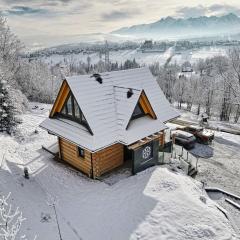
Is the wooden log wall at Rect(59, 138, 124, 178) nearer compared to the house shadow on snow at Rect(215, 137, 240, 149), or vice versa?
the wooden log wall at Rect(59, 138, 124, 178)

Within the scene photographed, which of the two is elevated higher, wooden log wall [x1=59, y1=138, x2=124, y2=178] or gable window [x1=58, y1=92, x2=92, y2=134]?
gable window [x1=58, y1=92, x2=92, y2=134]

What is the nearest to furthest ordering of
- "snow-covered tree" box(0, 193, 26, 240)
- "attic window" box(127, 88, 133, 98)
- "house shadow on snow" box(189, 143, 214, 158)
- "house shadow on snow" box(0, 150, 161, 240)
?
"snow-covered tree" box(0, 193, 26, 240) < "house shadow on snow" box(0, 150, 161, 240) < "attic window" box(127, 88, 133, 98) < "house shadow on snow" box(189, 143, 214, 158)

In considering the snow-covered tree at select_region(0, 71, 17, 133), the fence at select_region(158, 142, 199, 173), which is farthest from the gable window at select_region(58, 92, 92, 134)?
the snow-covered tree at select_region(0, 71, 17, 133)

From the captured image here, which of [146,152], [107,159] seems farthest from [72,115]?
[146,152]

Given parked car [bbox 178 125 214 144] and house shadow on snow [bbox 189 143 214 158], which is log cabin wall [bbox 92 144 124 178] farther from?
parked car [bbox 178 125 214 144]

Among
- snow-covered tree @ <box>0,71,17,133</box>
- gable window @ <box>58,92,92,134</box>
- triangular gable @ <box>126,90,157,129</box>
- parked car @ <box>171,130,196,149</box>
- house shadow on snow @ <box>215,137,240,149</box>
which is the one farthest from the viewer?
house shadow on snow @ <box>215,137,240,149</box>

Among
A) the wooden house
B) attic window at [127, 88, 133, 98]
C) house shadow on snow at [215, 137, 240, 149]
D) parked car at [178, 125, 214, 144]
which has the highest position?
attic window at [127, 88, 133, 98]

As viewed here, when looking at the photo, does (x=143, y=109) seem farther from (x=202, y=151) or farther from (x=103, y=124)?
(x=202, y=151)
